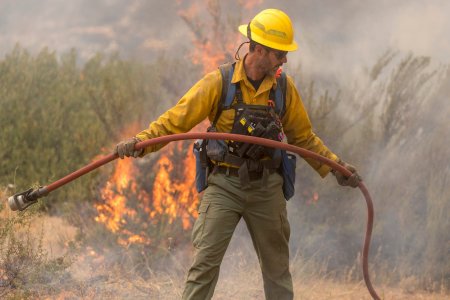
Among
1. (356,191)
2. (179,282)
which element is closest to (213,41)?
(356,191)

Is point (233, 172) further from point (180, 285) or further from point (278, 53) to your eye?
point (180, 285)

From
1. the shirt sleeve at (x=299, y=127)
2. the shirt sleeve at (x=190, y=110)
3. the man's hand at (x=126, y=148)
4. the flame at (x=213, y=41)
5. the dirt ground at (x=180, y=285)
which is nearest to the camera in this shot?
the man's hand at (x=126, y=148)

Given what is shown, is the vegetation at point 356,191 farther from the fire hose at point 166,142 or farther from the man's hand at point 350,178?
the man's hand at point 350,178

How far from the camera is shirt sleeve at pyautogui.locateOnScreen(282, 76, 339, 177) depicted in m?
3.91

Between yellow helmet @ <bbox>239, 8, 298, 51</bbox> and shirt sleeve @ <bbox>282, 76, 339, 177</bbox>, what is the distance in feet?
0.87

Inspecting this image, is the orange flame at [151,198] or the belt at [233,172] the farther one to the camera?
the orange flame at [151,198]

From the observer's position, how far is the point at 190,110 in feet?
12.0

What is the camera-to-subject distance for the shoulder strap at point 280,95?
3.80 m

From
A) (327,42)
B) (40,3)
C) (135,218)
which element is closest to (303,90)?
(327,42)

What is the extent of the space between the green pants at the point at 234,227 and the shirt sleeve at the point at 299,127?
0.31 meters

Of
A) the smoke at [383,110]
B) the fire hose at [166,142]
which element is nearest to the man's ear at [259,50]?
the fire hose at [166,142]

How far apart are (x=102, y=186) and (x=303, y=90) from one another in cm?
226

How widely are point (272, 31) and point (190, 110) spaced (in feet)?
2.09

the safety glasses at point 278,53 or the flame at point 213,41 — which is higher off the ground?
the safety glasses at point 278,53
